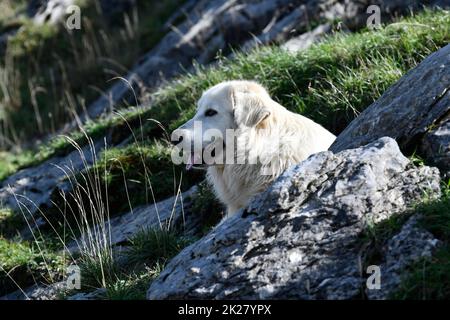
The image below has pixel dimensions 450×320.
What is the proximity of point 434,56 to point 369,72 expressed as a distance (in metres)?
1.82

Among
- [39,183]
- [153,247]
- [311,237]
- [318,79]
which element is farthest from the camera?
[39,183]

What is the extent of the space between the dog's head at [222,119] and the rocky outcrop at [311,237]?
1020 millimetres

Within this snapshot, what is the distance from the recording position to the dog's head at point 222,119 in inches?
207

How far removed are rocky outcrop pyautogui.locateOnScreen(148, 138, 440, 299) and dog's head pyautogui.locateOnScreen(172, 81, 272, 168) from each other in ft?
3.34

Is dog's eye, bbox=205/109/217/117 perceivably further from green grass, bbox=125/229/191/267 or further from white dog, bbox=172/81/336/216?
green grass, bbox=125/229/191/267

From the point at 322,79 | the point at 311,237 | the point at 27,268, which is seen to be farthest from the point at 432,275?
the point at 322,79

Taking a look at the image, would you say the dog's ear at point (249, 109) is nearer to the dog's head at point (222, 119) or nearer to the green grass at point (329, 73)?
the dog's head at point (222, 119)

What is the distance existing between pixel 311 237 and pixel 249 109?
5.15 feet

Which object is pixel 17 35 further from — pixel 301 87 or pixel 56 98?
pixel 301 87

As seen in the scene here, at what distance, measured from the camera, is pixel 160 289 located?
162 inches

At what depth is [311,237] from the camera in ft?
13.3

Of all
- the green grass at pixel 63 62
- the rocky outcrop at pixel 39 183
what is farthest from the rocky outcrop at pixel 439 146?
the green grass at pixel 63 62

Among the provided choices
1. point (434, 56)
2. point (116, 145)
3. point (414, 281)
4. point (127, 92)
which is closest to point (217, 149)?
point (434, 56)

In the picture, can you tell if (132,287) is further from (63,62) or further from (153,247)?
(63,62)
